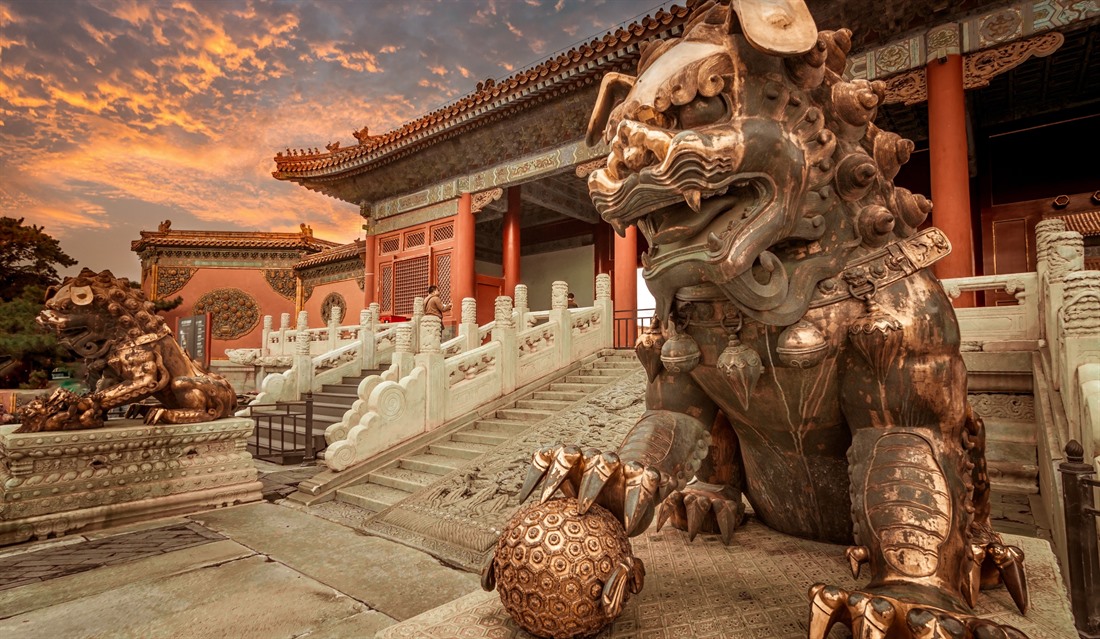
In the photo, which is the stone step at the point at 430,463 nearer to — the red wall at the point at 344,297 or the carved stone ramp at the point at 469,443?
the carved stone ramp at the point at 469,443

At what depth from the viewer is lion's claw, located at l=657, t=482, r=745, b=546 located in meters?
1.54

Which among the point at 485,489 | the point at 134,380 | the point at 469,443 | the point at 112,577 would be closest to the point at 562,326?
the point at 469,443

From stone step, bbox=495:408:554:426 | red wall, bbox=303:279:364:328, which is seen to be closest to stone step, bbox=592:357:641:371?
stone step, bbox=495:408:554:426

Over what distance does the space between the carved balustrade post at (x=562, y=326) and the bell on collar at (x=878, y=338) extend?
6335mm

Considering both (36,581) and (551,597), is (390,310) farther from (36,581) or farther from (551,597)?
(551,597)

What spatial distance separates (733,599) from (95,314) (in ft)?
17.4

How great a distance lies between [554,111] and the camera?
376 inches

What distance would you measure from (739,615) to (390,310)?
503 inches

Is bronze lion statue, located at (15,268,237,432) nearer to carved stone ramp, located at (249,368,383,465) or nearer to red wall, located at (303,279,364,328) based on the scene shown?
carved stone ramp, located at (249,368,383,465)

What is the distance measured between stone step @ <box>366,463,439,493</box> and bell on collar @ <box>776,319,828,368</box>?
4.38 meters

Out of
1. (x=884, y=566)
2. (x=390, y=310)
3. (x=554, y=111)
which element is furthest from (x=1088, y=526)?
(x=390, y=310)

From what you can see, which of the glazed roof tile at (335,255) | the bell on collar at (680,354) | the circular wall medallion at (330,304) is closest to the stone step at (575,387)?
the bell on collar at (680,354)

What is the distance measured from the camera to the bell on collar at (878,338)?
1.09 meters

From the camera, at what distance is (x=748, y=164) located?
1024mm
